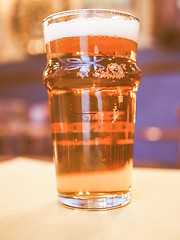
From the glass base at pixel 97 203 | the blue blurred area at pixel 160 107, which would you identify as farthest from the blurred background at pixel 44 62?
the glass base at pixel 97 203

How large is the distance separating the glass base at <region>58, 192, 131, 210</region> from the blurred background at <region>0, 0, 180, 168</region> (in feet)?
7.35

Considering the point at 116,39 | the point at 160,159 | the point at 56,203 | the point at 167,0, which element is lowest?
the point at 160,159

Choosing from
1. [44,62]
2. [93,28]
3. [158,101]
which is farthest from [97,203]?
[158,101]

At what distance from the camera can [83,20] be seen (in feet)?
1.63

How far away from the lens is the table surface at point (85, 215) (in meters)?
0.36

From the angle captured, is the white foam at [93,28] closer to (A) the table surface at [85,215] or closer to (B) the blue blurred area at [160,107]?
(A) the table surface at [85,215]

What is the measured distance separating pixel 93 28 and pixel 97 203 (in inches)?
11.7

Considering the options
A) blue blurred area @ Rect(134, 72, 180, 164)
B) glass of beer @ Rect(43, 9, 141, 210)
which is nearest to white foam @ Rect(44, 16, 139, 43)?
glass of beer @ Rect(43, 9, 141, 210)

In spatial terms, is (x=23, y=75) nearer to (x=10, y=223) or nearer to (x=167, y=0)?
(x=167, y=0)

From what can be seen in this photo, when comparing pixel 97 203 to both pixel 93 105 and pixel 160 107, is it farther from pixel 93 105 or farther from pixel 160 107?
pixel 160 107

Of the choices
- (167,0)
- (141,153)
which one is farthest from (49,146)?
(167,0)

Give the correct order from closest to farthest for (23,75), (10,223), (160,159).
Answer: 1. (10,223)
2. (160,159)
3. (23,75)

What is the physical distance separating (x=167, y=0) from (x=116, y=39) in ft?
10.6

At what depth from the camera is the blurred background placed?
3.15m
